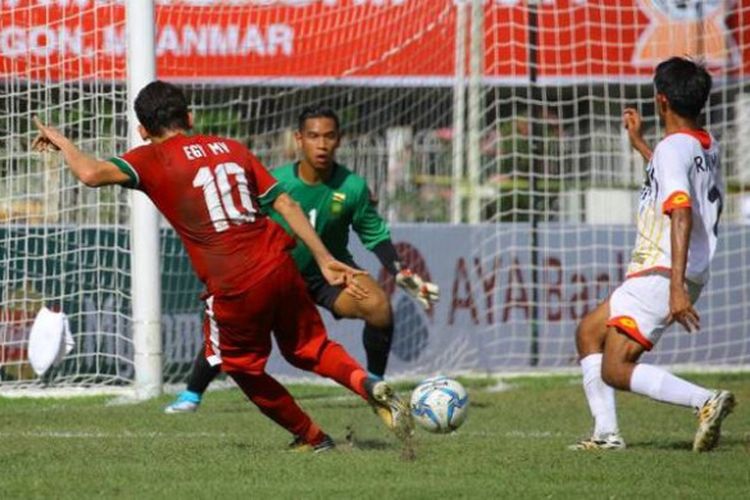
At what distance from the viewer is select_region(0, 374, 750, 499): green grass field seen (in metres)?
7.21

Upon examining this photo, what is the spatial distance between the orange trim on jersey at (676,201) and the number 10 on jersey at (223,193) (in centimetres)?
213

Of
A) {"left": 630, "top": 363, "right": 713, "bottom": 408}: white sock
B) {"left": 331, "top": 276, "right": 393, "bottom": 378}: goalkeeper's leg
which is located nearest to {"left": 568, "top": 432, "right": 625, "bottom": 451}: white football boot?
{"left": 630, "top": 363, "right": 713, "bottom": 408}: white sock

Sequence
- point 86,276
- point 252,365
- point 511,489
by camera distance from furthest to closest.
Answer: point 86,276 < point 252,365 < point 511,489

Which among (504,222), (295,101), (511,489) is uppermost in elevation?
(295,101)

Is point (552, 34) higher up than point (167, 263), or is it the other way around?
point (552, 34)

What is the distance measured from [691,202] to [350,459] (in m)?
2.20

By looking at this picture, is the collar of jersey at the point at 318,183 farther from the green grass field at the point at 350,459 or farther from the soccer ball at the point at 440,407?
Answer: the soccer ball at the point at 440,407

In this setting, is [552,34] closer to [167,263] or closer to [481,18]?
[481,18]

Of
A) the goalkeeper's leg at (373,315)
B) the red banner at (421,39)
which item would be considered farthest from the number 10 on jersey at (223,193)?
the red banner at (421,39)

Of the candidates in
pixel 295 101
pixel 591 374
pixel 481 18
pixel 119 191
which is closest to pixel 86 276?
pixel 119 191

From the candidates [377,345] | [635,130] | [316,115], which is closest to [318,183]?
[316,115]

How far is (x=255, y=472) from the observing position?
773cm

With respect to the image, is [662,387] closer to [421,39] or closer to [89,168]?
[89,168]

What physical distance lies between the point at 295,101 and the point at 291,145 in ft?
4.59
